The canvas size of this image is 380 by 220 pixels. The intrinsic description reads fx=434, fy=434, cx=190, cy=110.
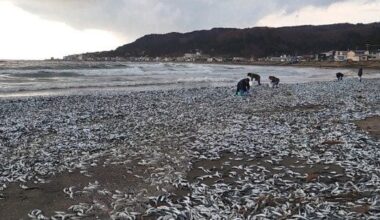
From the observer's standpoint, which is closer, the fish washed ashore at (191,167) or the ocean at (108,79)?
the fish washed ashore at (191,167)

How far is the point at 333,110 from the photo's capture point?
2206 centimetres

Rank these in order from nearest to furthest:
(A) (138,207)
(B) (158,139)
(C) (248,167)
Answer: (A) (138,207) → (C) (248,167) → (B) (158,139)

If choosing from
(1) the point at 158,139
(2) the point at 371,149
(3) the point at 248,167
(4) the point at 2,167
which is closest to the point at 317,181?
(3) the point at 248,167

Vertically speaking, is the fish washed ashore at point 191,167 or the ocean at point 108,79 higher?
the fish washed ashore at point 191,167

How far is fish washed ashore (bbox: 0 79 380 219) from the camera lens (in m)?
8.07

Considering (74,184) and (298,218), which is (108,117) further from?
(298,218)

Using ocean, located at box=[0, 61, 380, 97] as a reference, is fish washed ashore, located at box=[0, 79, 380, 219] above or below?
above

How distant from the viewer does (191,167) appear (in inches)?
437

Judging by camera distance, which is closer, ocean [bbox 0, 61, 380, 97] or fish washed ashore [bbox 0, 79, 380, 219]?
fish washed ashore [bbox 0, 79, 380, 219]

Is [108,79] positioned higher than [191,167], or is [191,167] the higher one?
[191,167]

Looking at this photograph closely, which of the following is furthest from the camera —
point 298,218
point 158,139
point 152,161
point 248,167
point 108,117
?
point 108,117

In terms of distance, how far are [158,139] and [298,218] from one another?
798cm

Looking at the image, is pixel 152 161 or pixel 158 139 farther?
pixel 158 139

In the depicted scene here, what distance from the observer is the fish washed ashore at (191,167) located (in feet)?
26.5
